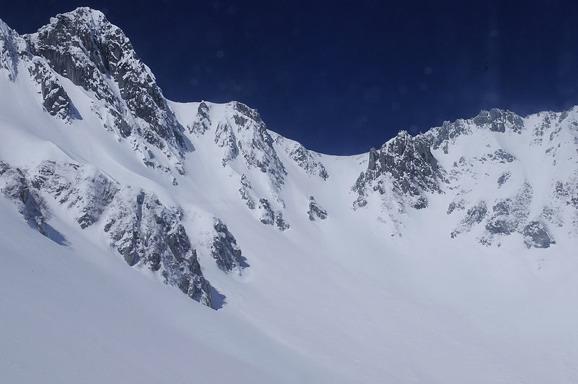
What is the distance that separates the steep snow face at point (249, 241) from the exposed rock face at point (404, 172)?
35 cm

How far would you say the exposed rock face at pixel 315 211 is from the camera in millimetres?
93806

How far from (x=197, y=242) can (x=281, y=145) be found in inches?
2671

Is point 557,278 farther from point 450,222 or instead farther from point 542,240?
point 450,222

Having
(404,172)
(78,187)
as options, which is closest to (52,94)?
(78,187)

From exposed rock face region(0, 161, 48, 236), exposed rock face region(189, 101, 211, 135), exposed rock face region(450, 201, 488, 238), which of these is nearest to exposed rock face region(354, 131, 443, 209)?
exposed rock face region(450, 201, 488, 238)

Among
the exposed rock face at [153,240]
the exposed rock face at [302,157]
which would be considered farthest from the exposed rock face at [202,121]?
the exposed rock face at [153,240]

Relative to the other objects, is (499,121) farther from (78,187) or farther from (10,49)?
(78,187)

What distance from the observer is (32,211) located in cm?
3516

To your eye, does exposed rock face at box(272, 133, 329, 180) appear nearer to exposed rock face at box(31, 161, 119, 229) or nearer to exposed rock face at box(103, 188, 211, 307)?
exposed rock face at box(103, 188, 211, 307)

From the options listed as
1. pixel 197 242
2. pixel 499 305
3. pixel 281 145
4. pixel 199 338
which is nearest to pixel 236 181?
pixel 197 242

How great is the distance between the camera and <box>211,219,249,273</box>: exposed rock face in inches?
2291

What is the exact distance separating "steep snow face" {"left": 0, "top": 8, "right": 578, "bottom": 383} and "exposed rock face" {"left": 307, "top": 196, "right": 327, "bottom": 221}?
0.51 m

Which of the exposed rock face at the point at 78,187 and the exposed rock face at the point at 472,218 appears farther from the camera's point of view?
the exposed rock face at the point at 472,218

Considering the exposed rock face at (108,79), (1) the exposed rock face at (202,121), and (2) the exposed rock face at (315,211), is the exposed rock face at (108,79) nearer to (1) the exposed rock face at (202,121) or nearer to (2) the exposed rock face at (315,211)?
(1) the exposed rock face at (202,121)
